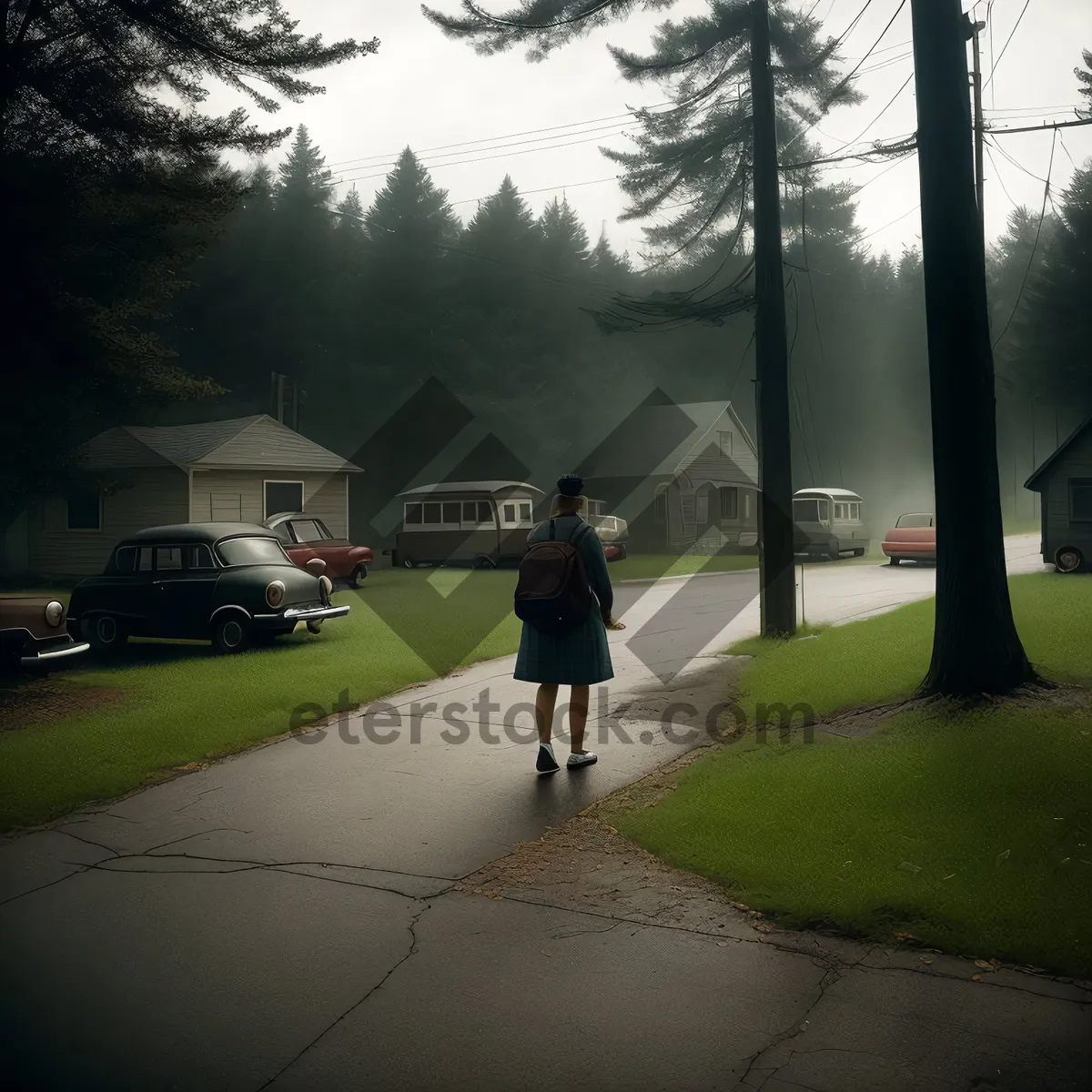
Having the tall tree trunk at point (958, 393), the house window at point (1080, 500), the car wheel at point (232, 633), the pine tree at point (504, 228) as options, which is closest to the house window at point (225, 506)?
the car wheel at point (232, 633)

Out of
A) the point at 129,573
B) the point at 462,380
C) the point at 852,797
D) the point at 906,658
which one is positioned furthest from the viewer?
the point at 462,380

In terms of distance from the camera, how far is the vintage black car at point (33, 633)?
11.1 m

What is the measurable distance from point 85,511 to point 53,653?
831 inches

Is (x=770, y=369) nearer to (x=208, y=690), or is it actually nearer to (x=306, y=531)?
(x=208, y=690)

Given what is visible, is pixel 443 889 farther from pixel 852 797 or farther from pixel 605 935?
pixel 852 797

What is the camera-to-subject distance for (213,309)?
157 feet

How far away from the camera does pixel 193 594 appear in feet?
47.5

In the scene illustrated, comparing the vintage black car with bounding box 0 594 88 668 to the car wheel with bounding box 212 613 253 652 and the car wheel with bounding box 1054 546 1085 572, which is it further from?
the car wheel with bounding box 1054 546 1085 572

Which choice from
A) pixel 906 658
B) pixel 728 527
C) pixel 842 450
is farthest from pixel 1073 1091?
pixel 842 450

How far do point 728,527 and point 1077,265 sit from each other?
23.7 metres

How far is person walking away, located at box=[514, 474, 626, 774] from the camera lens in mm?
7434

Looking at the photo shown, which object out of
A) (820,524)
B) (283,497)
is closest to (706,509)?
(820,524)

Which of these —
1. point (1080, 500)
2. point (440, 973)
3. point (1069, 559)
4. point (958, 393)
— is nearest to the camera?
point (440, 973)

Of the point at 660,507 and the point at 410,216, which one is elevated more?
the point at 410,216
